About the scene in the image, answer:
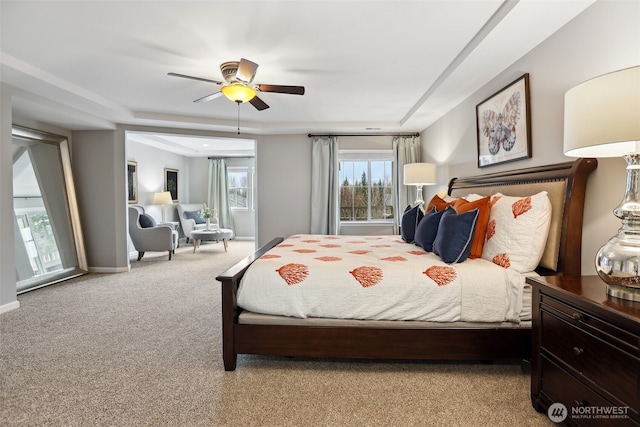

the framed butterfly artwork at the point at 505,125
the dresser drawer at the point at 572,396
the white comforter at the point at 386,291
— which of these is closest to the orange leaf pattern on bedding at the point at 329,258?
the white comforter at the point at 386,291

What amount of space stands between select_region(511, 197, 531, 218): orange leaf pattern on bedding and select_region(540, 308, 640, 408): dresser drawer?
827mm

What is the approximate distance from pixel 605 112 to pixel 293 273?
1733 mm

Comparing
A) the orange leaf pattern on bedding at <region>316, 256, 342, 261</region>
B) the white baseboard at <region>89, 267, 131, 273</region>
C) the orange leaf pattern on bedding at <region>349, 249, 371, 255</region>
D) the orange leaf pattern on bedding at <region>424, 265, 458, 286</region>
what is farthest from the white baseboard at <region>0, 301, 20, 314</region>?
Answer: the orange leaf pattern on bedding at <region>424, 265, 458, 286</region>

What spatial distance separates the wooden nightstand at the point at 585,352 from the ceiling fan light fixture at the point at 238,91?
2.60 metres

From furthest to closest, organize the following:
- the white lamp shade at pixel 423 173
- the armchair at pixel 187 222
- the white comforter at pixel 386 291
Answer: the armchair at pixel 187 222 → the white lamp shade at pixel 423 173 → the white comforter at pixel 386 291

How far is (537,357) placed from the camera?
5.37ft

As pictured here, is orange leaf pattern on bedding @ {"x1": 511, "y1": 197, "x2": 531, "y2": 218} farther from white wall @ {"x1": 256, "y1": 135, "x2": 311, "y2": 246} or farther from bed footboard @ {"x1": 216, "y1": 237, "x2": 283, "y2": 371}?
white wall @ {"x1": 256, "y1": 135, "x2": 311, "y2": 246}

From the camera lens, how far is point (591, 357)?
132cm

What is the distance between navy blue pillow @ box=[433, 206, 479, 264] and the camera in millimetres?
2211

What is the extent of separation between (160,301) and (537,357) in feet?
11.5

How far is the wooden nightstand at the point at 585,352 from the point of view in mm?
1165

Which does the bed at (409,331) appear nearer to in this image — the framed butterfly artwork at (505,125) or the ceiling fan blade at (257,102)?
the framed butterfly artwork at (505,125)

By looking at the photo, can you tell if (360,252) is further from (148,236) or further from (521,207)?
(148,236)

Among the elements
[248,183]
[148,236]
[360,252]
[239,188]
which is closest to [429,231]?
[360,252]
